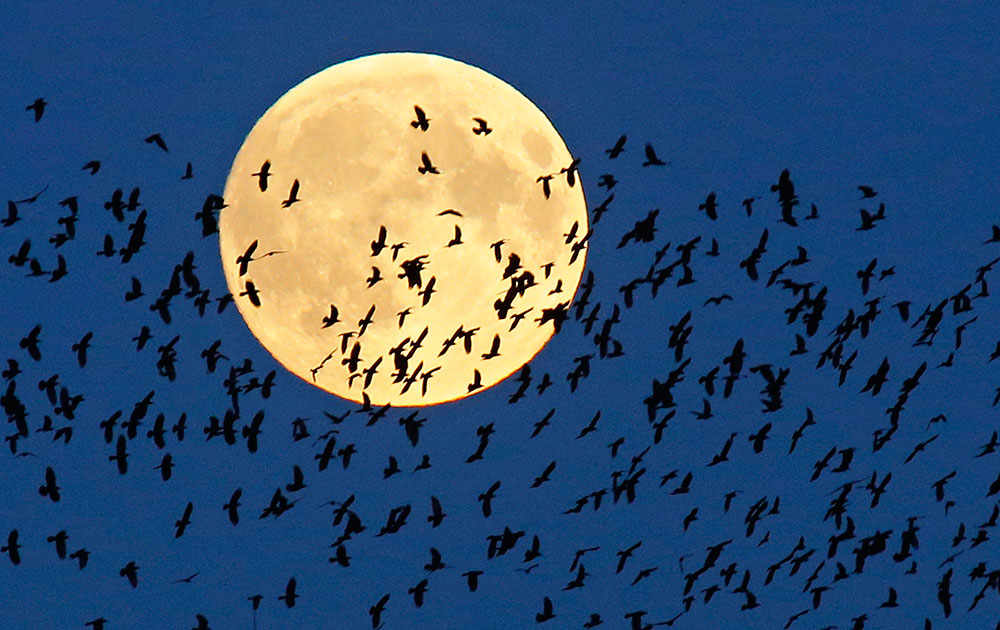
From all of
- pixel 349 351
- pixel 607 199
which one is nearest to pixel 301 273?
pixel 349 351

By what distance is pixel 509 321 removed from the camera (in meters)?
27.9

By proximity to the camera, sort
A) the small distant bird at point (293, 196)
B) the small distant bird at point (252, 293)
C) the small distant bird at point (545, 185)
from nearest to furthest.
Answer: the small distant bird at point (293, 196)
the small distant bird at point (545, 185)
the small distant bird at point (252, 293)

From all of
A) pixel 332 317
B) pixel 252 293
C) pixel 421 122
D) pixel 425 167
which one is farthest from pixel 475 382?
pixel 421 122

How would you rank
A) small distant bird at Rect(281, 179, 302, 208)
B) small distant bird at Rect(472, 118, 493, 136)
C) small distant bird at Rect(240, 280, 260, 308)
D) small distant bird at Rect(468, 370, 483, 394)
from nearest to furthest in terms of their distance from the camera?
small distant bird at Rect(281, 179, 302, 208) < small distant bird at Rect(472, 118, 493, 136) < small distant bird at Rect(240, 280, 260, 308) < small distant bird at Rect(468, 370, 483, 394)

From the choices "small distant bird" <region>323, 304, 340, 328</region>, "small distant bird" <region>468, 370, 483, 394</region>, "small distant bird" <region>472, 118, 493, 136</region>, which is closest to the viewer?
"small distant bird" <region>323, 304, 340, 328</region>

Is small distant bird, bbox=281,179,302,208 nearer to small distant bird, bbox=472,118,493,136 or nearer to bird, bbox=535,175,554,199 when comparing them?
small distant bird, bbox=472,118,493,136

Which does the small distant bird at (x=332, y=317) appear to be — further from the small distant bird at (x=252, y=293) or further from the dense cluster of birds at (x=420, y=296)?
the small distant bird at (x=252, y=293)

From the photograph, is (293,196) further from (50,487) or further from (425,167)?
(50,487)

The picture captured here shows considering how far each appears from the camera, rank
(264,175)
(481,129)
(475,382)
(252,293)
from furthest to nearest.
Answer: (475,382) < (252,293) < (481,129) < (264,175)

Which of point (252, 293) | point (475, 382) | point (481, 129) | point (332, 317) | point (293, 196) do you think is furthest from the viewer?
point (475, 382)

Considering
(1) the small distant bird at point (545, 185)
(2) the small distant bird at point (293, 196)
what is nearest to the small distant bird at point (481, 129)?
(1) the small distant bird at point (545, 185)

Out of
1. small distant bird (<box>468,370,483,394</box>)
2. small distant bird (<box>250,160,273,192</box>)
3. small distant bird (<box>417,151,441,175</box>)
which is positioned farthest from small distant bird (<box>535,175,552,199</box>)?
small distant bird (<box>250,160,273,192</box>)

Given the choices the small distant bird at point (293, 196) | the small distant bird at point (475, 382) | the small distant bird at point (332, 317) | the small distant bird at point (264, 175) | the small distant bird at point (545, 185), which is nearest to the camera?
the small distant bird at point (293, 196)

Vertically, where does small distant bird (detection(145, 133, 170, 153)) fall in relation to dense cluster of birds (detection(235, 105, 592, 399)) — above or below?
above
